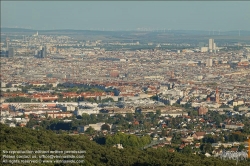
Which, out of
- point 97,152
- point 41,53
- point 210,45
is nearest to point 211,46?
point 210,45

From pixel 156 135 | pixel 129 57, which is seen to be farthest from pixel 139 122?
pixel 129 57

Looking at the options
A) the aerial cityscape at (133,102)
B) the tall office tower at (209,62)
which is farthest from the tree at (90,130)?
the tall office tower at (209,62)

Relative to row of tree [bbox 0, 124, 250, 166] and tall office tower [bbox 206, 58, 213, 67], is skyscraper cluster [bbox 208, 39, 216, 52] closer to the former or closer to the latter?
tall office tower [bbox 206, 58, 213, 67]

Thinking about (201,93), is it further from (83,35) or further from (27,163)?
(83,35)

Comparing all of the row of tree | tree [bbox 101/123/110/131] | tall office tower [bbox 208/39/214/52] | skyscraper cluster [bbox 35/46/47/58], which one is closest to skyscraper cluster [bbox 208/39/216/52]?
tall office tower [bbox 208/39/214/52]

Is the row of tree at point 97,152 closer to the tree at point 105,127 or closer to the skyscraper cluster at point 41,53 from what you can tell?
the tree at point 105,127

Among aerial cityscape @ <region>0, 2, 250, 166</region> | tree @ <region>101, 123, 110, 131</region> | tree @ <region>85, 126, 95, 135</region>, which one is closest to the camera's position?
aerial cityscape @ <region>0, 2, 250, 166</region>

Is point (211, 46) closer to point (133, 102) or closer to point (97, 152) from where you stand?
point (133, 102)

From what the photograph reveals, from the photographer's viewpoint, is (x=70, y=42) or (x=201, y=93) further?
(x=70, y=42)
